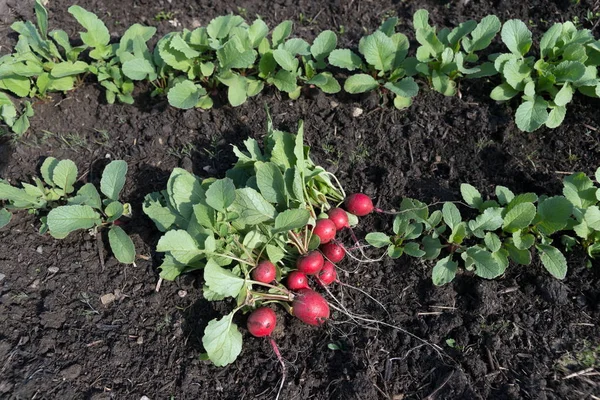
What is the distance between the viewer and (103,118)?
11.2ft

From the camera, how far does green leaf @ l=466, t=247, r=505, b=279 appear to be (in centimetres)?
248

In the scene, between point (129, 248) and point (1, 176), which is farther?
point (1, 176)

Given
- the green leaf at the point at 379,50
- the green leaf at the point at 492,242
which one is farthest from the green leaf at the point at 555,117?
the green leaf at the point at 379,50

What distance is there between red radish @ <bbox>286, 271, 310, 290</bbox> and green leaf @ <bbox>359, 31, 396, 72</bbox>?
153 cm

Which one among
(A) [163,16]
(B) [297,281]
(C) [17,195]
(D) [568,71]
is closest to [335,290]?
(B) [297,281]

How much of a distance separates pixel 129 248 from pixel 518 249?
6.99ft

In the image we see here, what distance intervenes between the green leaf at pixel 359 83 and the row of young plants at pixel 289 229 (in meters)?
0.69

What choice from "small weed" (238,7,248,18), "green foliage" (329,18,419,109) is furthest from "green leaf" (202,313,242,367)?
"small weed" (238,7,248,18)

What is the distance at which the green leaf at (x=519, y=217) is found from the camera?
100 inches

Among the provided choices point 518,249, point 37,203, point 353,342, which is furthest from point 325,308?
point 37,203

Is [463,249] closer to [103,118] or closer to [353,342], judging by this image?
[353,342]

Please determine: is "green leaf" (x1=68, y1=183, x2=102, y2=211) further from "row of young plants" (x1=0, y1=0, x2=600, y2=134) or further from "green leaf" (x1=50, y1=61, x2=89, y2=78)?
"green leaf" (x1=50, y1=61, x2=89, y2=78)

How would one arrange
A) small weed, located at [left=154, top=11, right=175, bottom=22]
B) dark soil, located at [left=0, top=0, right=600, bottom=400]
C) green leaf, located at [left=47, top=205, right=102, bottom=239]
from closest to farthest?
dark soil, located at [left=0, top=0, right=600, bottom=400]
green leaf, located at [left=47, top=205, right=102, bottom=239]
small weed, located at [left=154, top=11, right=175, bottom=22]

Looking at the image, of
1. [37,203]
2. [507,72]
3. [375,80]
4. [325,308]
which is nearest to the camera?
[325,308]
